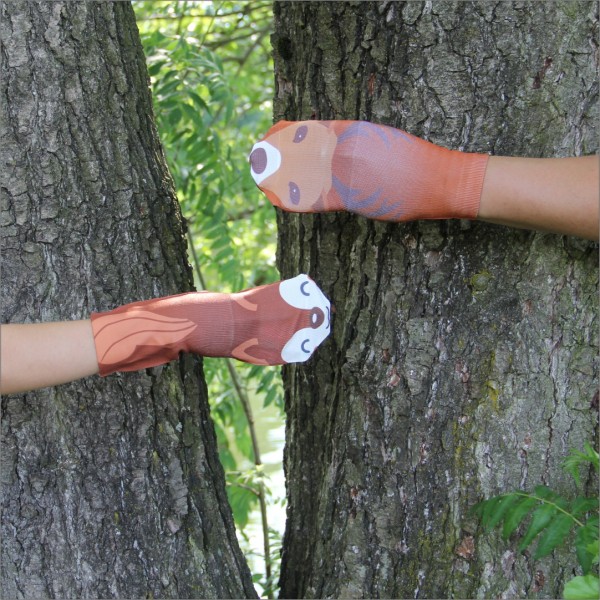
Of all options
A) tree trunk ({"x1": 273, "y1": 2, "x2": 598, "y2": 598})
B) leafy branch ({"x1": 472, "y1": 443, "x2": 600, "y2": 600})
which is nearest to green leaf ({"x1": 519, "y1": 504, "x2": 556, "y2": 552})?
leafy branch ({"x1": 472, "y1": 443, "x2": 600, "y2": 600})

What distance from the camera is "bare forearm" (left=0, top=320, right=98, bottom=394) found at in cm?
130

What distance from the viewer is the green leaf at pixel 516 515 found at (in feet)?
4.25

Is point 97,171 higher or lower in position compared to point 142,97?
lower

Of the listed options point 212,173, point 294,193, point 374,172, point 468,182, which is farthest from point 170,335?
point 212,173

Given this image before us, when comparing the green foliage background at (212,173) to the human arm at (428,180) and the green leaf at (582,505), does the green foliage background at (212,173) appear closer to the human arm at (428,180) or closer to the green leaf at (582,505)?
the human arm at (428,180)

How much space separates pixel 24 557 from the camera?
147 centimetres

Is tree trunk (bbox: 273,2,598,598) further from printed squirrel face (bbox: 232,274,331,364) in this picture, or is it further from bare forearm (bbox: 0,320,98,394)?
bare forearm (bbox: 0,320,98,394)

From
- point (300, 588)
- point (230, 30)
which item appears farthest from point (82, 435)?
point (230, 30)

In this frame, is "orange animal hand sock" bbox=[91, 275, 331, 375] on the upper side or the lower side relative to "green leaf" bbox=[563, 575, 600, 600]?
upper

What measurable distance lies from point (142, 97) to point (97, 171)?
211 mm

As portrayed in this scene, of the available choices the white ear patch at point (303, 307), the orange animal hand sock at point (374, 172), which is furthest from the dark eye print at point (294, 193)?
the white ear patch at point (303, 307)

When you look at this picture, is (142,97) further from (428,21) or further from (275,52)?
(428,21)

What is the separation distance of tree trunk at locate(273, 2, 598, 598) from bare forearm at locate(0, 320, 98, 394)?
52cm

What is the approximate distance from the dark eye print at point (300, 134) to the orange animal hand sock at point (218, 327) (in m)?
0.25
